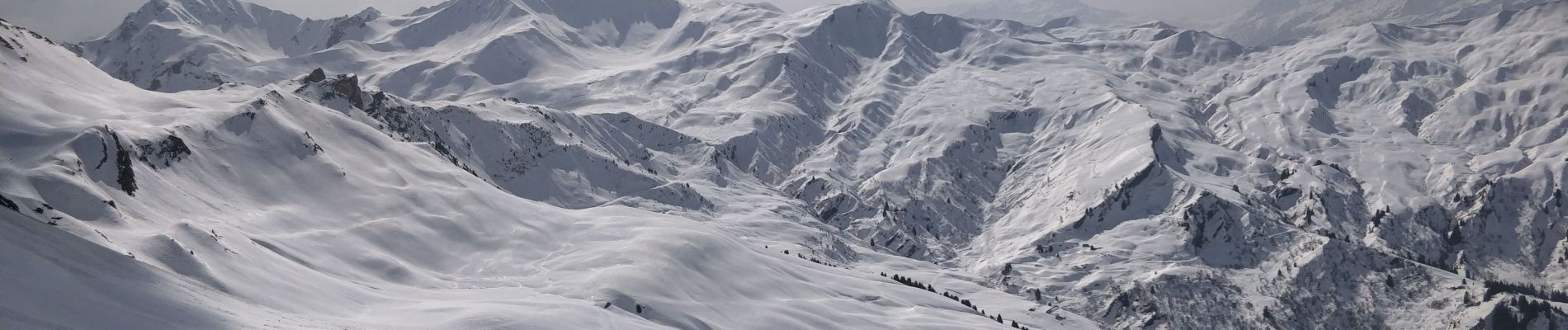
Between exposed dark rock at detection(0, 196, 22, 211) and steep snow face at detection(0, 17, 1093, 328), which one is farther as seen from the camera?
exposed dark rock at detection(0, 196, 22, 211)

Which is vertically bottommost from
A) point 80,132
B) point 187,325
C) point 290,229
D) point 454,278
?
point 187,325

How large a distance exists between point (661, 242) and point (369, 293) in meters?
65.5

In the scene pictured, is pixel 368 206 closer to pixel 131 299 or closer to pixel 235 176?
pixel 235 176

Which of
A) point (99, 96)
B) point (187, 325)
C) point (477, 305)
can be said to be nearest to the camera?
point (187, 325)

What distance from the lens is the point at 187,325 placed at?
95.6 meters

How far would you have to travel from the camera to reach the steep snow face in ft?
329

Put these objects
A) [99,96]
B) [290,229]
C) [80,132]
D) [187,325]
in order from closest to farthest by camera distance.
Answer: [187,325], [80,132], [290,229], [99,96]

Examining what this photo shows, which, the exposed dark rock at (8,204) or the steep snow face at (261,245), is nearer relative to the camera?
the steep snow face at (261,245)

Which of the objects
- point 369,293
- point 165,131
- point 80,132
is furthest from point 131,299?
point 165,131

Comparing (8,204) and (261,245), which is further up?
(261,245)

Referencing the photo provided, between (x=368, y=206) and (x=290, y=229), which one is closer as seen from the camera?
(x=290, y=229)

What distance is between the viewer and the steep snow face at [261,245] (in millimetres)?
100312

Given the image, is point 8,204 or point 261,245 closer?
point 8,204

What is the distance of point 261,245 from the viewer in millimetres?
140125
